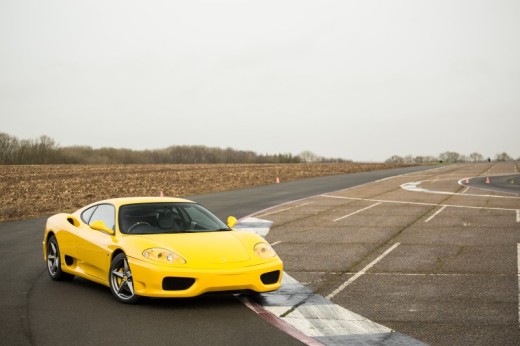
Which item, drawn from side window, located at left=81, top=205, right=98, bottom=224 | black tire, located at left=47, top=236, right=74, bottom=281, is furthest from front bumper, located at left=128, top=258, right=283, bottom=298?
black tire, located at left=47, top=236, right=74, bottom=281

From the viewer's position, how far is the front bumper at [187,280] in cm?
686

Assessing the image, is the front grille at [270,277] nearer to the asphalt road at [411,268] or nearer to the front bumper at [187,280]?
the front bumper at [187,280]

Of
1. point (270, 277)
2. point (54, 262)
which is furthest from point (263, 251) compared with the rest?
point (54, 262)

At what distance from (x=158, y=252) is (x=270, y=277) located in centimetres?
137

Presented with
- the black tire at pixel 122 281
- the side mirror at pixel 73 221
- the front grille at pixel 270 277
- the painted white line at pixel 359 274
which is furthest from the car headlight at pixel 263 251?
the side mirror at pixel 73 221

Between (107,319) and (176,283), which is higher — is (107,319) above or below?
below

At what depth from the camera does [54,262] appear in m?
9.37

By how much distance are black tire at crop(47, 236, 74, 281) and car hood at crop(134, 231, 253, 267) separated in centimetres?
218

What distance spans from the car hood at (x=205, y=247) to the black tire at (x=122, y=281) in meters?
0.42

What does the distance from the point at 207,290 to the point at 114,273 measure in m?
1.43

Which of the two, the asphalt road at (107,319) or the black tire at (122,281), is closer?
the asphalt road at (107,319)

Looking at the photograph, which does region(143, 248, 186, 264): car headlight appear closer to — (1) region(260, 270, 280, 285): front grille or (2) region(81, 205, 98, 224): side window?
(1) region(260, 270, 280, 285): front grille

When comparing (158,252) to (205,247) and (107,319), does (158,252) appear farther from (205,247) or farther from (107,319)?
(107,319)

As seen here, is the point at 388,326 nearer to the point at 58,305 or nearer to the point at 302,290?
the point at 302,290
